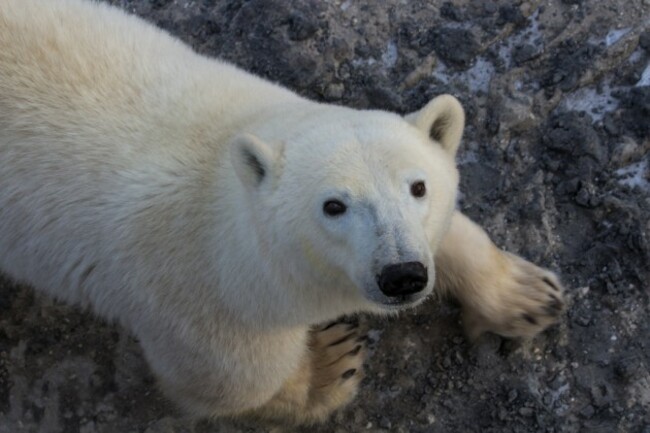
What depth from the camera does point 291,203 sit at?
94.0 inches

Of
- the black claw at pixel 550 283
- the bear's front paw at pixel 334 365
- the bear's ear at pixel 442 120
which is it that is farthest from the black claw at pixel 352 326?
the bear's ear at pixel 442 120

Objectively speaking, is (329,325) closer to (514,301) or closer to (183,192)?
(514,301)

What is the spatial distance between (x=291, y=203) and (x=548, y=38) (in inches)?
79.9

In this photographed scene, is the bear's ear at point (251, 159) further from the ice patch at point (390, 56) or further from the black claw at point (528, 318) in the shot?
the ice patch at point (390, 56)

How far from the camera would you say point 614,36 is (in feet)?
12.0

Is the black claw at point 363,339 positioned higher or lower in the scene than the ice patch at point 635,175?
lower

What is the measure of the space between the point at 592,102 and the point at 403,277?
1.95 m

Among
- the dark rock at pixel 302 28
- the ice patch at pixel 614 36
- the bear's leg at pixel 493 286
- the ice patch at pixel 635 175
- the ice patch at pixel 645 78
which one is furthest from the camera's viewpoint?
the dark rock at pixel 302 28

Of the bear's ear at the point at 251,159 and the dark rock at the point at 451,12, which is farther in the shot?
the dark rock at the point at 451,12

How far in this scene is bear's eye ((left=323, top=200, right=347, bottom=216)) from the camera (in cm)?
229

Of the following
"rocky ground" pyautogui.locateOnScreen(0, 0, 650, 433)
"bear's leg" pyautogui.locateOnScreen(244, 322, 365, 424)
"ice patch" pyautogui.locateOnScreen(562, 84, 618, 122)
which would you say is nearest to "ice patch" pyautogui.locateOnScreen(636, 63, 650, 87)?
"rocky ground" pyautogui.locateOnScreen(0, 0, 650, 433)

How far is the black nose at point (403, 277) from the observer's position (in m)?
2.12

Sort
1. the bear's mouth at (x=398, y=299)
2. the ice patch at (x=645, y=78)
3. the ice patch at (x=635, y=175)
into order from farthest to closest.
A: the ice patch at (x=645, y=78), the ice patch at (x=635, y=175), the bear's mouth at (x=398, y=299)

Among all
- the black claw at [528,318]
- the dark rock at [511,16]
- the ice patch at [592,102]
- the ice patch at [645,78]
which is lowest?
the black claw at [528,318]
